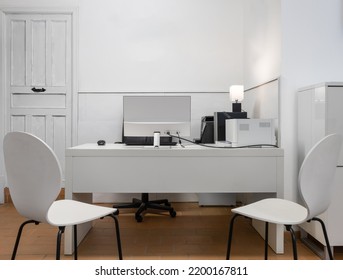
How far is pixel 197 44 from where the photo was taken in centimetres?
Result: 442

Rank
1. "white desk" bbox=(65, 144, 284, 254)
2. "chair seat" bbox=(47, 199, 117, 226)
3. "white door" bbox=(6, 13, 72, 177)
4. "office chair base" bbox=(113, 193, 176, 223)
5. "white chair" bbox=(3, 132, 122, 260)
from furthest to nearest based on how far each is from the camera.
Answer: "white door" bbox=(6, 13, 72, 177) < "office chair base" bbox=(113, 193, 176, 223) < "white desk" bbox=(65, 144, 284, 254) < "chair seat" bbox=(47, 199, 117, 226) < "white chair" bbox=(3, 132, 122, 260)

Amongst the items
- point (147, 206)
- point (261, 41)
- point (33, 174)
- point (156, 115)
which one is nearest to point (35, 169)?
point (33, 174)

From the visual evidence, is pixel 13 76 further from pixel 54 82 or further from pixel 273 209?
pixel 273 209

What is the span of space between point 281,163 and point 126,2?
9.87 ft

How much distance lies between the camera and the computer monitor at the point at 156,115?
2586 millimetres

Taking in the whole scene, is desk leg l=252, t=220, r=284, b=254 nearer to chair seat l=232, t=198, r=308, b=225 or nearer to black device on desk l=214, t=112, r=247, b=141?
chair seat l=232, t=198, r=308, b=225

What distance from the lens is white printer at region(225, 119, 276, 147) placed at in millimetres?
2707

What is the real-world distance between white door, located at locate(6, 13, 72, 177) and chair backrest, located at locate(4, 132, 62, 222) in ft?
9.24

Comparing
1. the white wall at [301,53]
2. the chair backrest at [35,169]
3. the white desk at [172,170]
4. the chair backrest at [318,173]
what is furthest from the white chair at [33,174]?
the white wall at [301,53]

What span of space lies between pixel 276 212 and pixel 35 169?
1.35 meters

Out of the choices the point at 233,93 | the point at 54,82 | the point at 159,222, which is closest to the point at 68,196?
the point at 159,222

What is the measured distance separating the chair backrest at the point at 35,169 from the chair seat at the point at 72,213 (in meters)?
0.12

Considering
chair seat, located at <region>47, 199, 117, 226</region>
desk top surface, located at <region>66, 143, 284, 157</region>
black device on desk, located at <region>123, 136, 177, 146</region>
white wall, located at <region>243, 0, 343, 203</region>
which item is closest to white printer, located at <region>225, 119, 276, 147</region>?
desk top surface, located at <region>66, 143, 284, 157</region>

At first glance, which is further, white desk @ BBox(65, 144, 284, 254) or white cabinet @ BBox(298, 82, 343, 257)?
white desk @ BBox(65, 144, 284, 254)
